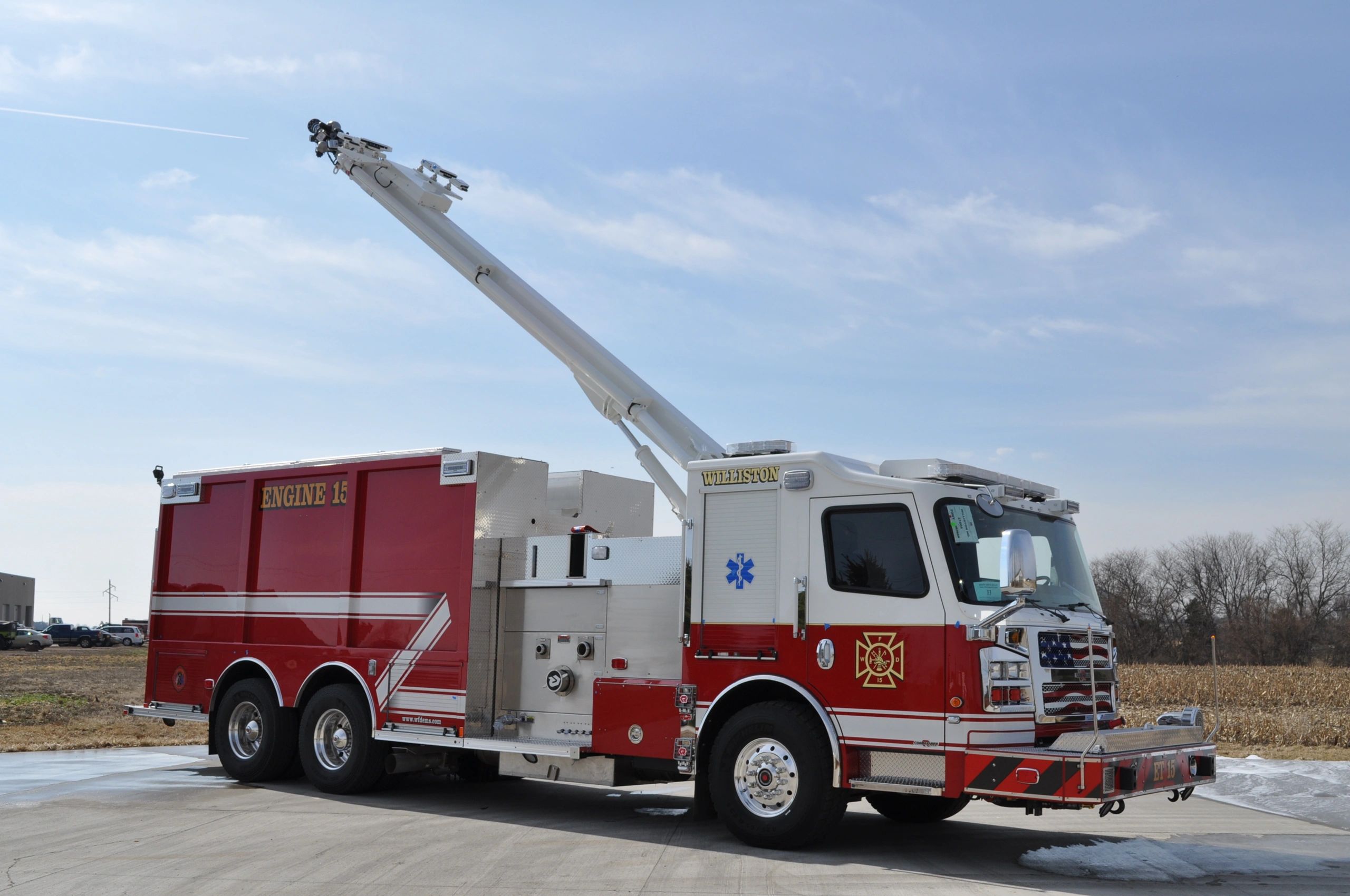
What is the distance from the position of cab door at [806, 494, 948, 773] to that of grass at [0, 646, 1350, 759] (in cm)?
1067

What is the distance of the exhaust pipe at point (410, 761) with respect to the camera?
38.6 feet

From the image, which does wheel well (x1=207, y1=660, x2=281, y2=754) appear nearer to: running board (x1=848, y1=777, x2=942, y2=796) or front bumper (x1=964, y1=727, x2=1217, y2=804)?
running board (x1=848, y1=777, x2=942, y2=796)

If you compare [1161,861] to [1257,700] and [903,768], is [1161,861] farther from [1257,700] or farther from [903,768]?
[1257,700]

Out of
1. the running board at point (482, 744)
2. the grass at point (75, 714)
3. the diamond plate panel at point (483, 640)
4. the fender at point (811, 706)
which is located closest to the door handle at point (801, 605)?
the fender at point (811, 706)

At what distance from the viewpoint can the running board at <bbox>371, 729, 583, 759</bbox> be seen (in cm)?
1030

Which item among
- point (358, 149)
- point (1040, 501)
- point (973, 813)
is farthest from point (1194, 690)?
point (358, 149)

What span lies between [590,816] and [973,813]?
3.84 m

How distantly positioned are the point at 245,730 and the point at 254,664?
0.74 meters

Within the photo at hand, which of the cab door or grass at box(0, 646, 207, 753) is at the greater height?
the cab door

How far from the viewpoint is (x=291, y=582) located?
12.6 m

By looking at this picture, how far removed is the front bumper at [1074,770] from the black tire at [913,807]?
7.52 ft

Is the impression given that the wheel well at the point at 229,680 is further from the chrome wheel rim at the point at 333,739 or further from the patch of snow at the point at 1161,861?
the patch of snow at the point at 1161,861

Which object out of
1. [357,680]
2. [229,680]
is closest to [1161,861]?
[357,680]

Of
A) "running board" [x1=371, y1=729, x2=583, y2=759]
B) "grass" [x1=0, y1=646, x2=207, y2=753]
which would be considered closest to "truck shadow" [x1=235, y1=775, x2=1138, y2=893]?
"running board" [x1=371, y1=729, x2=583, y2=759]
